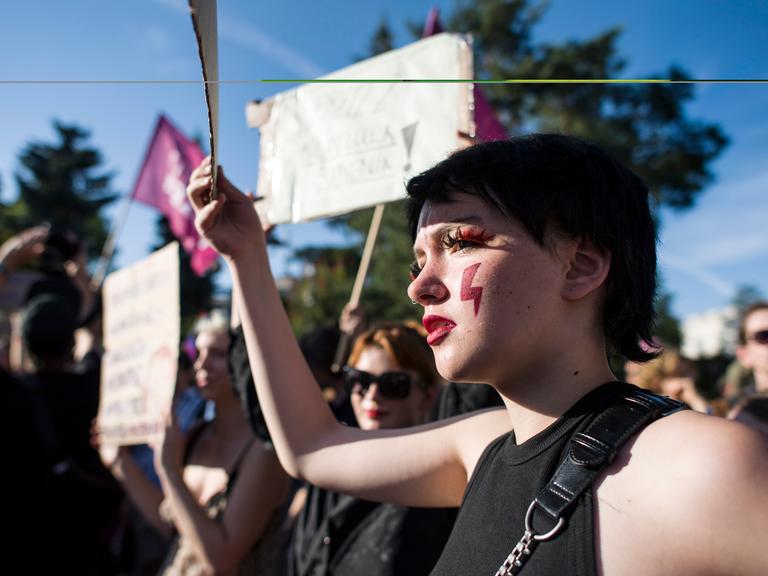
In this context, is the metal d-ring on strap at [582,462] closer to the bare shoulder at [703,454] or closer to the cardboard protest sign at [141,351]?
the bare shoulder at [703,454]

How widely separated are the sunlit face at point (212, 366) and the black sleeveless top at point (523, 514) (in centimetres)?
186

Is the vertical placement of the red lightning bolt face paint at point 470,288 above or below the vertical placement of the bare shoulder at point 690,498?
above

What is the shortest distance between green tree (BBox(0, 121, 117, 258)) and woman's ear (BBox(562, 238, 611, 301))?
3951 centimetres

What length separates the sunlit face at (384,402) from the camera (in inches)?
91.7

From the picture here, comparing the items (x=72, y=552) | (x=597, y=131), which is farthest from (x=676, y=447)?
(x=597, y=131)

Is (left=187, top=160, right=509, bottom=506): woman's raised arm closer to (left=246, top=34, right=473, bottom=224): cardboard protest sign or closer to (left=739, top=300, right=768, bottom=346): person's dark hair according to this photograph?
(left=246, top=34, right=473, bottom=224): cardboard protest sign

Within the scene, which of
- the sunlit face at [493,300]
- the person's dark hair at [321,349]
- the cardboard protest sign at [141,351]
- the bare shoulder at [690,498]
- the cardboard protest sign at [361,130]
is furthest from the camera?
the person's dark hair at [321,349]

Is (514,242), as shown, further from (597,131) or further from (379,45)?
(379,45)

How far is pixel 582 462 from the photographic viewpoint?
911 mm

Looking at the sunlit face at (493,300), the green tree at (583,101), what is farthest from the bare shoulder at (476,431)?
the green tree at (583,101)

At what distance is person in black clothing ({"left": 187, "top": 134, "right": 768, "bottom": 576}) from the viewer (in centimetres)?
80

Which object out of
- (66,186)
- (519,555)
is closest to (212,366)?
(519,555)

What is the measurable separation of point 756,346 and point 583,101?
17190 millimetres

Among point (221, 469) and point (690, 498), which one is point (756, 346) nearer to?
point (221, 469)
